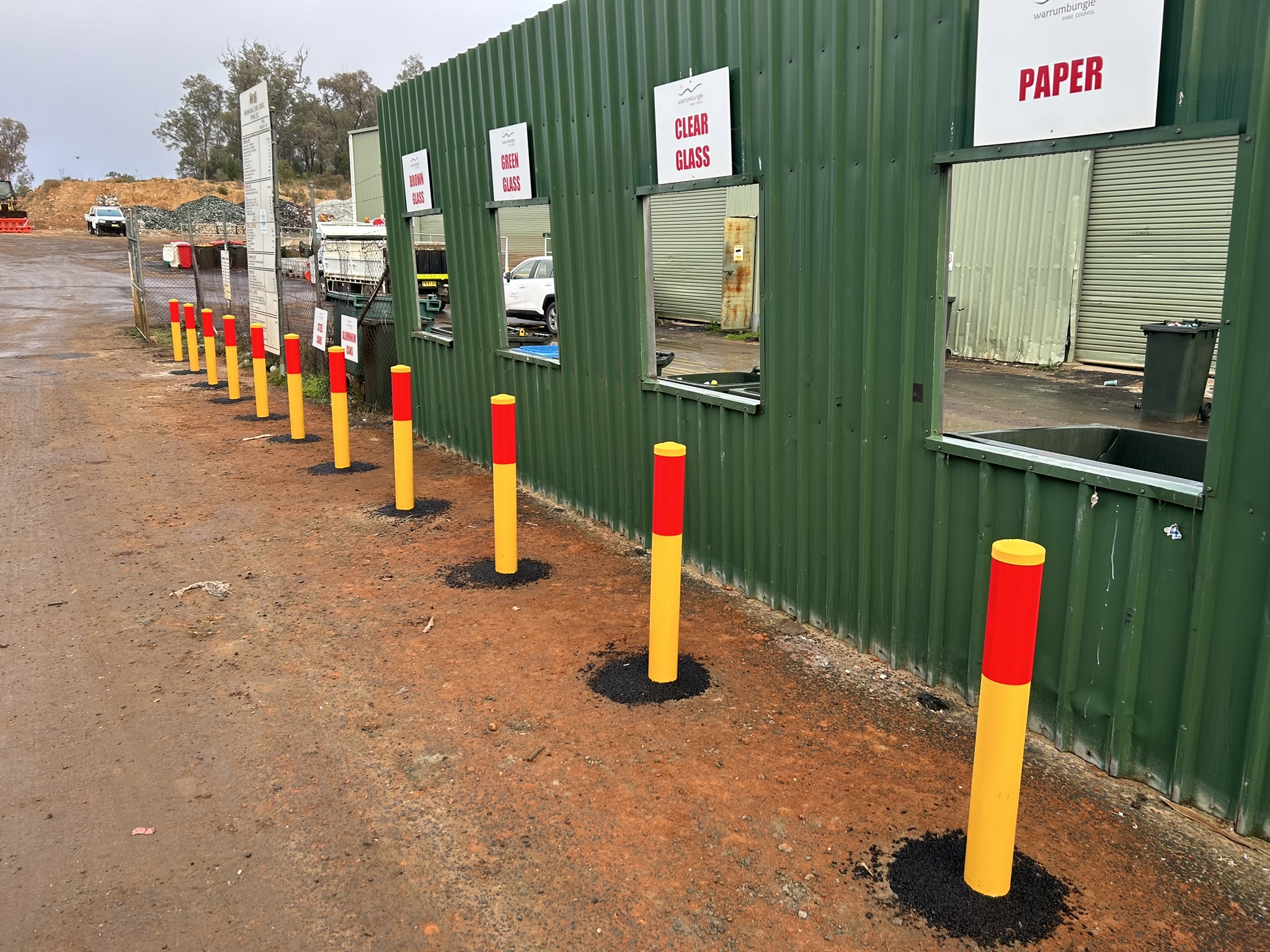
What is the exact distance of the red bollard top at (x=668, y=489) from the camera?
13.8 ft

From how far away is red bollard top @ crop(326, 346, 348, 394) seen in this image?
28.1ft

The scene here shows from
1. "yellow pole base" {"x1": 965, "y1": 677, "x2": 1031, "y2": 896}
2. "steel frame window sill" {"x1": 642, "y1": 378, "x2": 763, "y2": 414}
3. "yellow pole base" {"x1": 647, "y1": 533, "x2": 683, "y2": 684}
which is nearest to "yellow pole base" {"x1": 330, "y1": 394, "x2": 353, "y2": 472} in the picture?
"steel frame window sill" {"x1": 642, "y1": 378, "x2": 763, "y2": 414}

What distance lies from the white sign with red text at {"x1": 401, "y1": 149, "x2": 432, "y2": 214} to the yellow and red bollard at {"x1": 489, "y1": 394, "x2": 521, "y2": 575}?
4479 millimetres

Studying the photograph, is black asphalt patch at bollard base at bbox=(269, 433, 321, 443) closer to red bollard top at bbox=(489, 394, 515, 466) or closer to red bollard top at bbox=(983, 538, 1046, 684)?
red bollard top at bbox=(489, 394, 515, 466)

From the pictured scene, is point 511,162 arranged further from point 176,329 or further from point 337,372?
point 176,329

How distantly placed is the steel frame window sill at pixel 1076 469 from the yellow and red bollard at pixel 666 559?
115 centimetres

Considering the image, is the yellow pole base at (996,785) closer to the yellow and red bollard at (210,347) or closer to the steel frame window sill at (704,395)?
the steel frame window sill at (704,395)

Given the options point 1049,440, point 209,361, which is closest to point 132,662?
point 1049,440

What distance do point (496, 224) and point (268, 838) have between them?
241 inches

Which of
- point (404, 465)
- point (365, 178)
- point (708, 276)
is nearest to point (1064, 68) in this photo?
point (404, 465)

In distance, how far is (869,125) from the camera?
431 centimetres

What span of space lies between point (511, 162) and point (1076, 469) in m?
5.45

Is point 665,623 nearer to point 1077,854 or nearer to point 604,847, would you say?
point 604,847

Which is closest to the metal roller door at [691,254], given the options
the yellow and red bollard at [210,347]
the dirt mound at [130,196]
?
the yellow and red bollard at [210,347]
